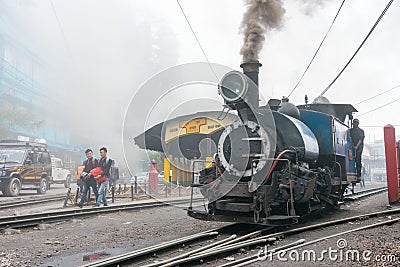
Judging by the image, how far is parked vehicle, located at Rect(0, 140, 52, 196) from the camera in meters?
16.8

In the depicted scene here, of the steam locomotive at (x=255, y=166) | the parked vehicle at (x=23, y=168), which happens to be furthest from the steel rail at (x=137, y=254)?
the parked vehicle at (x=23, y=168)

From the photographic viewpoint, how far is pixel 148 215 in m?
10.8

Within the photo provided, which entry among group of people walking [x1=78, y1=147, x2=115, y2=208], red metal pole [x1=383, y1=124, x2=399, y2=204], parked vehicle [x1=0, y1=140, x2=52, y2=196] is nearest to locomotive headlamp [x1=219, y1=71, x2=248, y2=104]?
group of people walking [x1=78, y1=147, x2=115, y2=208]

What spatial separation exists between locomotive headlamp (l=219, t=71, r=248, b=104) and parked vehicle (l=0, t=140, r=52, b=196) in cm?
1222

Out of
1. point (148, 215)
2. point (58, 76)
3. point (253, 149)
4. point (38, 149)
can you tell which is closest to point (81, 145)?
point (58, 76)

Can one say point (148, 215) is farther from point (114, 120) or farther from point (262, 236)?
point (114, 120)

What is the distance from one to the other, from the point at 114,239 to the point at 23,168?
11.7 metres

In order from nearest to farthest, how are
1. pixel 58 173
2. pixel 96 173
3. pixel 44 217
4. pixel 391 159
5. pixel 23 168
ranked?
pixel 44 217
pixel 96 173
pixel 391 159
pixel 23 168
pixel 58 173

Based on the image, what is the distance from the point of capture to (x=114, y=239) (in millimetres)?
7090

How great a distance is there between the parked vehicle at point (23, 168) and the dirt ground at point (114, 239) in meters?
8.42

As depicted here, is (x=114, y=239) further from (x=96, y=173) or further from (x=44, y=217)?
(x=96, y=173)

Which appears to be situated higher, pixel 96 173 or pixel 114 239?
pixel 96 173

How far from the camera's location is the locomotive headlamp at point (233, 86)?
7227mm

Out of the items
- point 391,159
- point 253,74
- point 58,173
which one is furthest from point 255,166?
point 58,173
